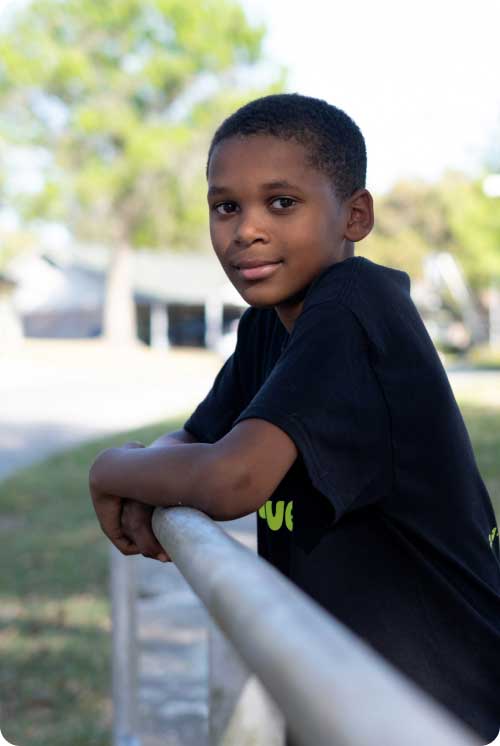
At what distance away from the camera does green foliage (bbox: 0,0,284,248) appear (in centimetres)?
3806

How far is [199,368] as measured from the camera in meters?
31.8

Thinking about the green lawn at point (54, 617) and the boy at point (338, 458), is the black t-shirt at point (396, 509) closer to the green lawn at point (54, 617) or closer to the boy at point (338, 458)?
the boy at point (338, 458)

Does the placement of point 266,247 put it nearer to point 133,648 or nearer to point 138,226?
point 133,648

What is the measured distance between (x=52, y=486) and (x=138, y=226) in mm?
31088

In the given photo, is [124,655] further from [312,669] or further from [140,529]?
[312,669]

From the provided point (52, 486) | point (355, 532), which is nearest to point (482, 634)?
point (355, 532)

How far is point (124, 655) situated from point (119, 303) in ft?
122

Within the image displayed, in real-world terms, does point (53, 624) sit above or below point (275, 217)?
below

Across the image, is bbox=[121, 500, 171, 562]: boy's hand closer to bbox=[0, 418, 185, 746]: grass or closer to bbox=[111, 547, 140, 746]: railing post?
bbox=[111, 547, 140, 746]: railing post

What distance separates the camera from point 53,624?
5.49 m

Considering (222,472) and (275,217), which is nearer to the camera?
(222,472)

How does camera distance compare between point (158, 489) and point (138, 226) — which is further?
point (138, 226)

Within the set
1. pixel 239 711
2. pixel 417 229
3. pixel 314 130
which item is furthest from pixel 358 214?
pixel 417 229

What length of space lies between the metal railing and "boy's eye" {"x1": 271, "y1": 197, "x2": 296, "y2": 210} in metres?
0.85
